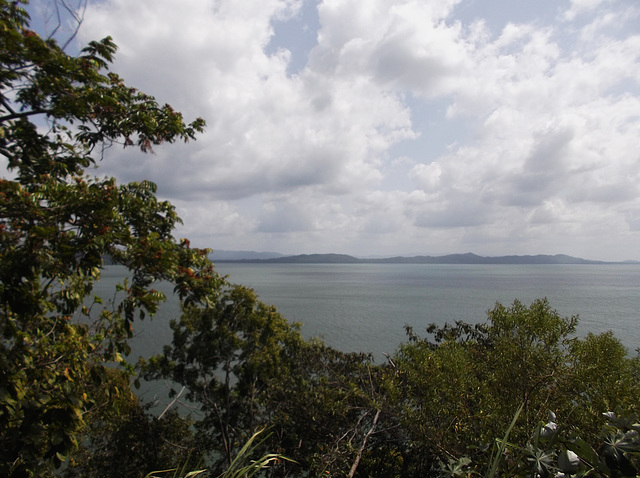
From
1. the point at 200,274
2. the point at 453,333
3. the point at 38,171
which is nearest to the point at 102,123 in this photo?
the point at 38,171

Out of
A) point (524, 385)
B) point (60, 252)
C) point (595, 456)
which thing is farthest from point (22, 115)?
point (524, 385)

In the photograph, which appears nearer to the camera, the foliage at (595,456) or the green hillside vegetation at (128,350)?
the foliage at (595,456)

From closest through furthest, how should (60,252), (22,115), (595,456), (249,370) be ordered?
(595,456) → (60,252) → (22,115) → (249,370)

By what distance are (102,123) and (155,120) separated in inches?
27.3

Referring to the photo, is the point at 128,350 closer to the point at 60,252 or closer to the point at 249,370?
the point at 60,252

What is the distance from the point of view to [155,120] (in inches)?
219

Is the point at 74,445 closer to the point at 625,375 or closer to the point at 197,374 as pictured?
the point at 625,375

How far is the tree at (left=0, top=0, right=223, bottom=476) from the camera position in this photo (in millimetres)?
2938

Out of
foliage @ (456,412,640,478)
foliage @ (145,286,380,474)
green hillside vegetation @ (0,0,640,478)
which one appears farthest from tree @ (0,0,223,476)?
foliage @ (145,286,380,474)

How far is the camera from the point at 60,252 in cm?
319

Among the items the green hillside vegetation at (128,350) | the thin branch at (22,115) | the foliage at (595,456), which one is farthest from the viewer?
the thin branch at (22,115)

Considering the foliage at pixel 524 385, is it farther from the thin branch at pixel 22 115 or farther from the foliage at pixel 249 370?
the thin branch at pixel 22 115

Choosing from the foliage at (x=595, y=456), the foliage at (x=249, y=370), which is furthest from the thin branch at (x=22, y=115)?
the foliage at (x=249, y=370)

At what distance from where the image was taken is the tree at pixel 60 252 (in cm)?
294
